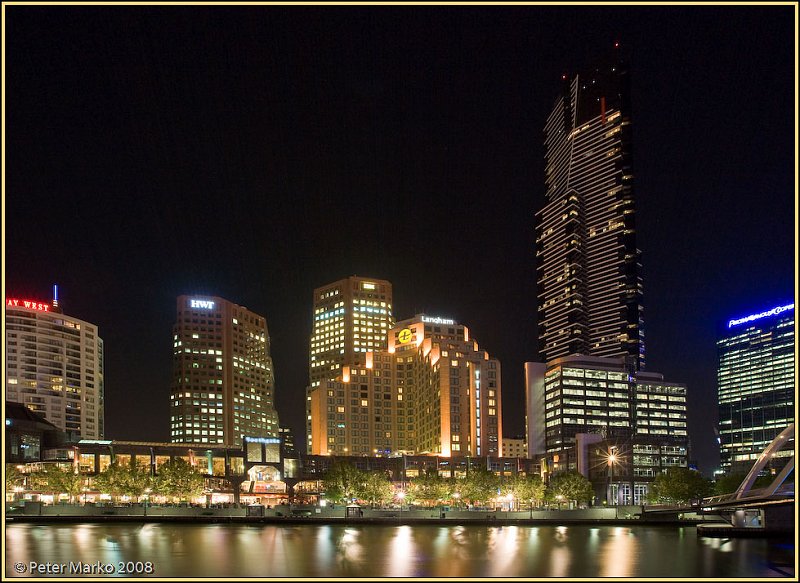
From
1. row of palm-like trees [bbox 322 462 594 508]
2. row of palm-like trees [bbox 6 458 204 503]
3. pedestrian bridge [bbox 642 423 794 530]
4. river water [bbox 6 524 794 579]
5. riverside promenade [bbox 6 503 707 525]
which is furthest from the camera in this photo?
row of palm-like trees [bbox 322 462 594 508]

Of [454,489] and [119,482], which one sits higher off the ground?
[119,482]

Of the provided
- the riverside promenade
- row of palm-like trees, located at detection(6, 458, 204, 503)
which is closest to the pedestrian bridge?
the riverside promenade

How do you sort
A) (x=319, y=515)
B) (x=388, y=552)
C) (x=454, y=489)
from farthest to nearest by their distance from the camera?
(x=454, y=489) < (x=319, y=515) < (x=388, y=552)

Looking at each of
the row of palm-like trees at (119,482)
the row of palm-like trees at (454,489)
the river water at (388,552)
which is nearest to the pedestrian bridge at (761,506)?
the river water at (388,552)

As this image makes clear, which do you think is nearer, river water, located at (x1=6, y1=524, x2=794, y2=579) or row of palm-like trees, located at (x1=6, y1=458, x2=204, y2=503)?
river water, located at (x1=6, y1=524, x2=794, y2=579)

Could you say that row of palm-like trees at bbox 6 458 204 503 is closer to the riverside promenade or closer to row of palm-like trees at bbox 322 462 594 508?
the riverside promenade

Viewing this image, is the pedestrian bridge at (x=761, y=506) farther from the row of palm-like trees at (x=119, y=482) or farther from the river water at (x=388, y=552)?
the row of palm-like trees at (x=119, y=482)

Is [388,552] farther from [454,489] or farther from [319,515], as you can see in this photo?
[454,489]

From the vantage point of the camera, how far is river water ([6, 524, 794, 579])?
206 ft

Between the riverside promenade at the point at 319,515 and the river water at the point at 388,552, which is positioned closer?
the river water at the point at 388,552

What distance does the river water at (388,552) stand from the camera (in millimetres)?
62656

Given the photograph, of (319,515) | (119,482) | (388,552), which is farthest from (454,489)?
(388,552)

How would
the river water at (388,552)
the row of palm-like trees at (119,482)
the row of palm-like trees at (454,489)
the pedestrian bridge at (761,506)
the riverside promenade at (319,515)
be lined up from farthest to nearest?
the row of palm-like trees at (454,489), the row of palm-like trees at (119,482), the riverside promenade at (319,515), the pedestrian bridge at (761,506), the river water at (388,552)

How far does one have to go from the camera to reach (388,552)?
7619cm
